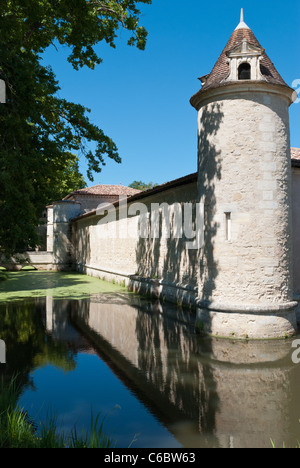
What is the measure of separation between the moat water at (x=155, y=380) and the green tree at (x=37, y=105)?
2.38 metres

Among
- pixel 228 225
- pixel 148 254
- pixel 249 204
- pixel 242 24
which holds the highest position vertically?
pixel 242 24

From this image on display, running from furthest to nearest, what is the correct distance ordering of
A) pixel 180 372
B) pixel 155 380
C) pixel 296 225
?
pixel 296 225
pixel 180 372
pixel 155 380

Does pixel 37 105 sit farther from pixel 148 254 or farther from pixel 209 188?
pixel 148 254

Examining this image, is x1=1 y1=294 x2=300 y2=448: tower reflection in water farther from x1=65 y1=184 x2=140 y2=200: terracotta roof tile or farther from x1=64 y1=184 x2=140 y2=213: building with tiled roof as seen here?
x1=65 y1=184 x2=140 y2=200: terracotta roof tile

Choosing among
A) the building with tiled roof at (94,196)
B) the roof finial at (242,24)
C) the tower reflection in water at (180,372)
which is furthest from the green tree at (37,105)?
the building with tiled roof at (94,196)

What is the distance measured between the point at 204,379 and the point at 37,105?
6.41 meters

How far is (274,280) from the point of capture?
27.7ft

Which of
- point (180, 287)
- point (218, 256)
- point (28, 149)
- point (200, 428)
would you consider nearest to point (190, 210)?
point (180, 287)

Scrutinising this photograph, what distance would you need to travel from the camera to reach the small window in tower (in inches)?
352

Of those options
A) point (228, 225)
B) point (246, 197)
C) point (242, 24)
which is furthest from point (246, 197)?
point (242, 24)

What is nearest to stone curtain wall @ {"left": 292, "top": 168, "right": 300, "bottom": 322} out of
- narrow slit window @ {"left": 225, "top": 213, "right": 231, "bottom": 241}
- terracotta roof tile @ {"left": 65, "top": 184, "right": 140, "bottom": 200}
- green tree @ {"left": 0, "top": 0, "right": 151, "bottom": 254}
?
narrow slit window @ {"left": 225, "top": 213, "right": 231, "bottom": 241}

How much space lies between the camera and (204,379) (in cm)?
584

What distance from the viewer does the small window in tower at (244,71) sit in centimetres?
894

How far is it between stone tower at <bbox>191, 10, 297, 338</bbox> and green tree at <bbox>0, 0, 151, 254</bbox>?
3.93 metres
